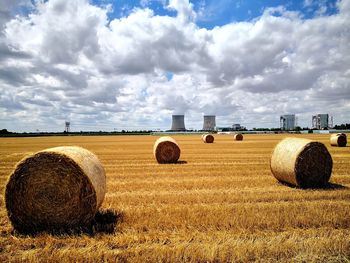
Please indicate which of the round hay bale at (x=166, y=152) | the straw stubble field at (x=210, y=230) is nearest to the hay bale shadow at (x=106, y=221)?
the straw stubble field at (x=210, y=230)

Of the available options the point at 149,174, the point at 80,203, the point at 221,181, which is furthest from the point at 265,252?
the point at 149,174

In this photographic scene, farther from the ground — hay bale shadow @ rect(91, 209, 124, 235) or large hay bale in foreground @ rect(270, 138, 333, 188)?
large hay bale in foreground @ rect(270, 138, 333, 188)

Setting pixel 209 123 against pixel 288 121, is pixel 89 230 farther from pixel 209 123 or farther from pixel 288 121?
pixel 288 121

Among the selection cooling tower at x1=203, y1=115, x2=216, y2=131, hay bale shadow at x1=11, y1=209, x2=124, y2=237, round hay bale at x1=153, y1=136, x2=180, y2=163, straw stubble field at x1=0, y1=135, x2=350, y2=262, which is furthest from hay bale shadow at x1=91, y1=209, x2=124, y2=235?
cooling tower at x1=203, y1=115, x2=216, y2=131

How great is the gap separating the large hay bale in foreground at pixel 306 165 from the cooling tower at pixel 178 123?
12720cm

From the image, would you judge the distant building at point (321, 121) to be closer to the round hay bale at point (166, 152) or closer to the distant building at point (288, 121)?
the distant building at point (288, 121)

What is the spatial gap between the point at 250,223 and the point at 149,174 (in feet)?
26.4

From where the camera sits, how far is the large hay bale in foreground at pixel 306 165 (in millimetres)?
10945

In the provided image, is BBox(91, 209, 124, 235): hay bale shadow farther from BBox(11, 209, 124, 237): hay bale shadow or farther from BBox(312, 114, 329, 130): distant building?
BBox(312, 114, 329, 130): distant building

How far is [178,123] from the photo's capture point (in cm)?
13950

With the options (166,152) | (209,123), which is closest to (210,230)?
(166,152)

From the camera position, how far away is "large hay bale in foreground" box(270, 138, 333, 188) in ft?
35.9

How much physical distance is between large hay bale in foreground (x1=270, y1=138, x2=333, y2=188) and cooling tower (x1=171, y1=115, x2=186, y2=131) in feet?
417

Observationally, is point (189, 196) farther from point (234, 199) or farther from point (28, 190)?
point (28, 190)
